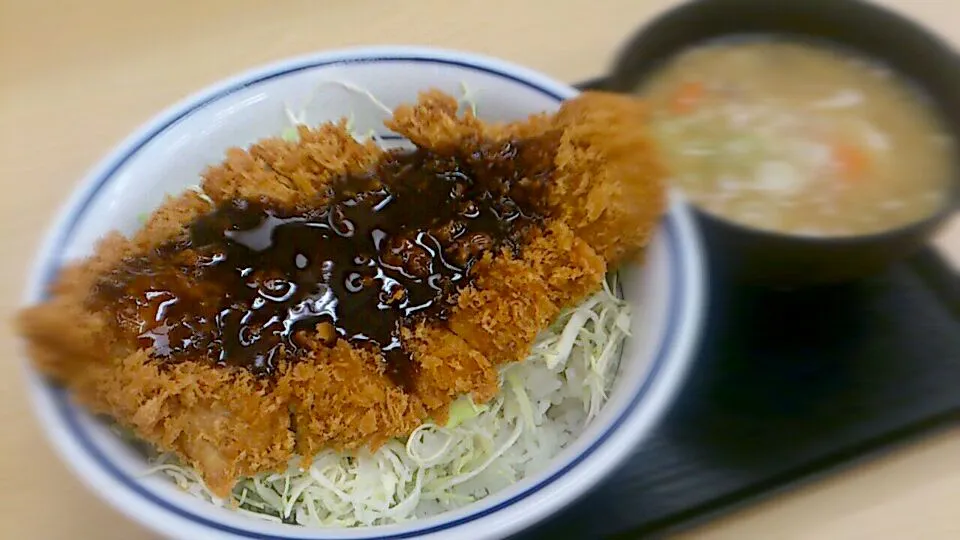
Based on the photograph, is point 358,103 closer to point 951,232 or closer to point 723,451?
point 723,451

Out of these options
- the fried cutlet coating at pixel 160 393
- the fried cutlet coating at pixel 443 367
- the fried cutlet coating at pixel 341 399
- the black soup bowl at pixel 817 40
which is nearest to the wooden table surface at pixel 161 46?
the black soup bowl at pixel 817 40

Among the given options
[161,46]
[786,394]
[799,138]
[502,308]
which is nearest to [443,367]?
[502,308]

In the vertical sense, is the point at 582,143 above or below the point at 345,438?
above

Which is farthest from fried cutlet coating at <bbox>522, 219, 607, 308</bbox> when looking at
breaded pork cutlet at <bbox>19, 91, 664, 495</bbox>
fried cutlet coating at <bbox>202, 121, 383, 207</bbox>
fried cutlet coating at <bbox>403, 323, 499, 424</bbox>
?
fried cutlet coating at <bbox>202, 121, 383, 207</bbox>

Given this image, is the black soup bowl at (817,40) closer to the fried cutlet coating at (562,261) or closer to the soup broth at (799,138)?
the soup broth at (799,138)

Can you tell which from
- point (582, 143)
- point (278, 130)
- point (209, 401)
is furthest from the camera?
point (278, 130)

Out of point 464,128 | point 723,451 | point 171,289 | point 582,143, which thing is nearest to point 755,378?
point 723,451

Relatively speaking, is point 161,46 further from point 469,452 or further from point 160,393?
point 469,452
